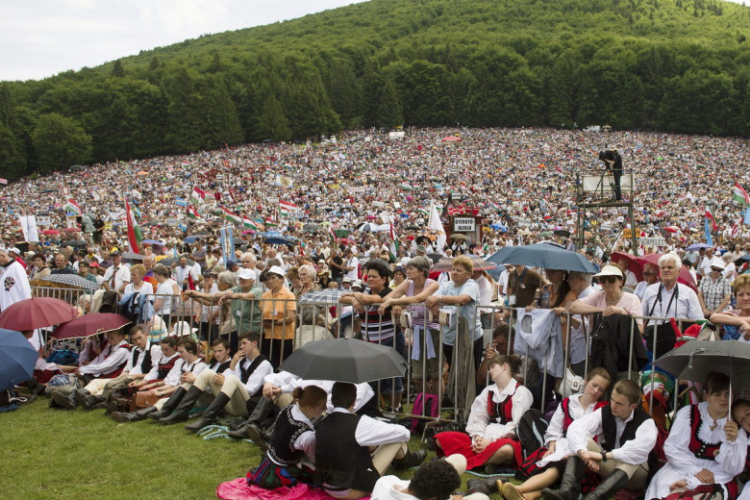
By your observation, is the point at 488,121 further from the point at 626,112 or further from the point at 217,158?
the point at 217,158

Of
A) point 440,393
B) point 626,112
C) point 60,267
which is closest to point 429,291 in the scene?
point 440,393

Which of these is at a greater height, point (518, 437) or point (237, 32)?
point (237, 32)

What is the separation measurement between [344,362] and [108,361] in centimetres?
436

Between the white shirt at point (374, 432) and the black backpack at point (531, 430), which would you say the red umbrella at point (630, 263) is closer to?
the black backpack at point (531, 430)

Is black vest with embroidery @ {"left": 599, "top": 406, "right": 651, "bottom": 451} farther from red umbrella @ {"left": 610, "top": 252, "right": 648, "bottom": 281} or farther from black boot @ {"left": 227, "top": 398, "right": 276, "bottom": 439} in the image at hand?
red umbrella @ {"left": 610, "top": 252, "right": 648, "bottom": 281}

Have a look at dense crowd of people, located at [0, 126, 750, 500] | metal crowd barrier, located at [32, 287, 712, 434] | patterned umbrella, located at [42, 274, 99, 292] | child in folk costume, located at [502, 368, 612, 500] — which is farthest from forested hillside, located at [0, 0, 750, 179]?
child in folk costume, located at [502, 368, 612, 500]

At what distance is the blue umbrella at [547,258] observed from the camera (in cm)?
611

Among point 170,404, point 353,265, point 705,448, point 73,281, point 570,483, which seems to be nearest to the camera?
point 705,448

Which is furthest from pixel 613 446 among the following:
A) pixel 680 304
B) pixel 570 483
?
pixel 680 304

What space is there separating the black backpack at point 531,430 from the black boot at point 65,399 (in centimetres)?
472

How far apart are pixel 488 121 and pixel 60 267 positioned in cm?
9799

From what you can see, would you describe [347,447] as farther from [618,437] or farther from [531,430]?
[618,437]

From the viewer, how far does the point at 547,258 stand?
6.35m

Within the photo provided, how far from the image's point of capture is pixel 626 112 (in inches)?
3939
